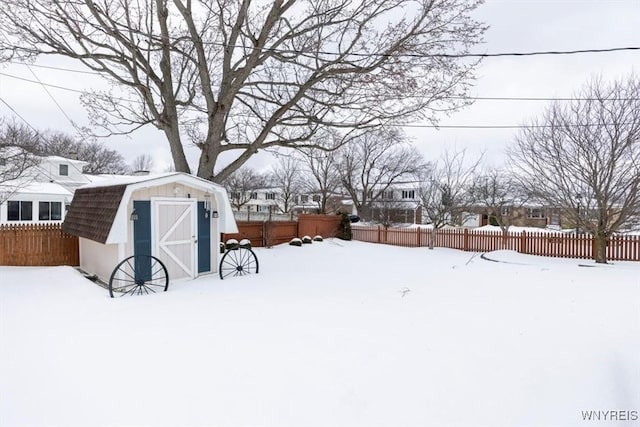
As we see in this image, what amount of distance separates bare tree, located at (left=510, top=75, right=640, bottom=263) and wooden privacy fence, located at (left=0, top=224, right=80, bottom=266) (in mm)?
13928

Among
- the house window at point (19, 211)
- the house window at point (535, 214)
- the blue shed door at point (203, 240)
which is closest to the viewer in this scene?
the blue shed door at point (203, 240)

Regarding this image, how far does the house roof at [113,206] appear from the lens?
6.25m

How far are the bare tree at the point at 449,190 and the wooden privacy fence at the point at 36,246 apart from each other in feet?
42.8

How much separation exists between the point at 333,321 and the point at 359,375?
156 centimetres

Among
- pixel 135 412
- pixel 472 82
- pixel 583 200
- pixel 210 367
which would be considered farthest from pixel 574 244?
pixel 135 412

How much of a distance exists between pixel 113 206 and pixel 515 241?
1303 cm

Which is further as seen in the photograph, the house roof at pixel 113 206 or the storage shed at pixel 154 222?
the storage shed at pixel 154 222

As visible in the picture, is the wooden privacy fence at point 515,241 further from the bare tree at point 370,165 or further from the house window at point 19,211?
the house window at point 19,211

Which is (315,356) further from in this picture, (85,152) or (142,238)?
(85,152)

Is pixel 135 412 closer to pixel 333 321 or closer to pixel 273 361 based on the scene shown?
pixel 273 361

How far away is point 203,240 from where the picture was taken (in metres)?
7.96

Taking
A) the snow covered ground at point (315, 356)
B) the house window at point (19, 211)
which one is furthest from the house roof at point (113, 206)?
the house window at point (19, 211)

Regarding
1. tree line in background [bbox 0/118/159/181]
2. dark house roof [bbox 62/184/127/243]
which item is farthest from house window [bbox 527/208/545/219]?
dark house roof [bbox 62/184/127/243]

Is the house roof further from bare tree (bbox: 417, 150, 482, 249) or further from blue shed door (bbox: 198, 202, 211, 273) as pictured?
bare tree (bbox: 417, 150, 482, 249)
